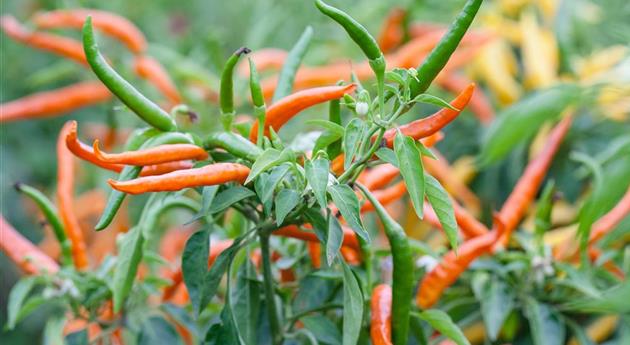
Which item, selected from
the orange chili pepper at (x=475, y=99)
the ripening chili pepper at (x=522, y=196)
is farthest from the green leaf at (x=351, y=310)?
the orange chili pepper at (x=475, y=99)

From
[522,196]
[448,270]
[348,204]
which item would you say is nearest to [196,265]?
[348,204]

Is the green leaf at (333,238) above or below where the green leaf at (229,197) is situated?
below

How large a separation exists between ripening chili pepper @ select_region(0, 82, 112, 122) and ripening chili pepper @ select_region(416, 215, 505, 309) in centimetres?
81

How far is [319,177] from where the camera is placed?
82cm

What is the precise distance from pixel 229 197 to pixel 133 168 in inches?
3.8

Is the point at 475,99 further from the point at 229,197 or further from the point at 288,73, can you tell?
the point at 229,197

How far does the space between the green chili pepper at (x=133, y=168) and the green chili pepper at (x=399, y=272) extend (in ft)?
0.60

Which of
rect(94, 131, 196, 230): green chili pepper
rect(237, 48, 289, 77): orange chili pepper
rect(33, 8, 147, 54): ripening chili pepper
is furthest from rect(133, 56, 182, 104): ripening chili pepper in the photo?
rect(94, 131, 196, 230): green chili pepper

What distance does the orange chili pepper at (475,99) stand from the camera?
5.88ft

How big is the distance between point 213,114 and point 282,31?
0.43 metres

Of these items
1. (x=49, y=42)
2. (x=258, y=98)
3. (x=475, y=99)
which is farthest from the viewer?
(x=475, y=99)

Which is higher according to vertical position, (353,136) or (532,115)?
(353,136)

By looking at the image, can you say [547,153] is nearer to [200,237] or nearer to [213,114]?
[200,237]

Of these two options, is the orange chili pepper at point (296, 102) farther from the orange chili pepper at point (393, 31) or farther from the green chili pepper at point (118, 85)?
the orange chili pepper at point (393, 31)
